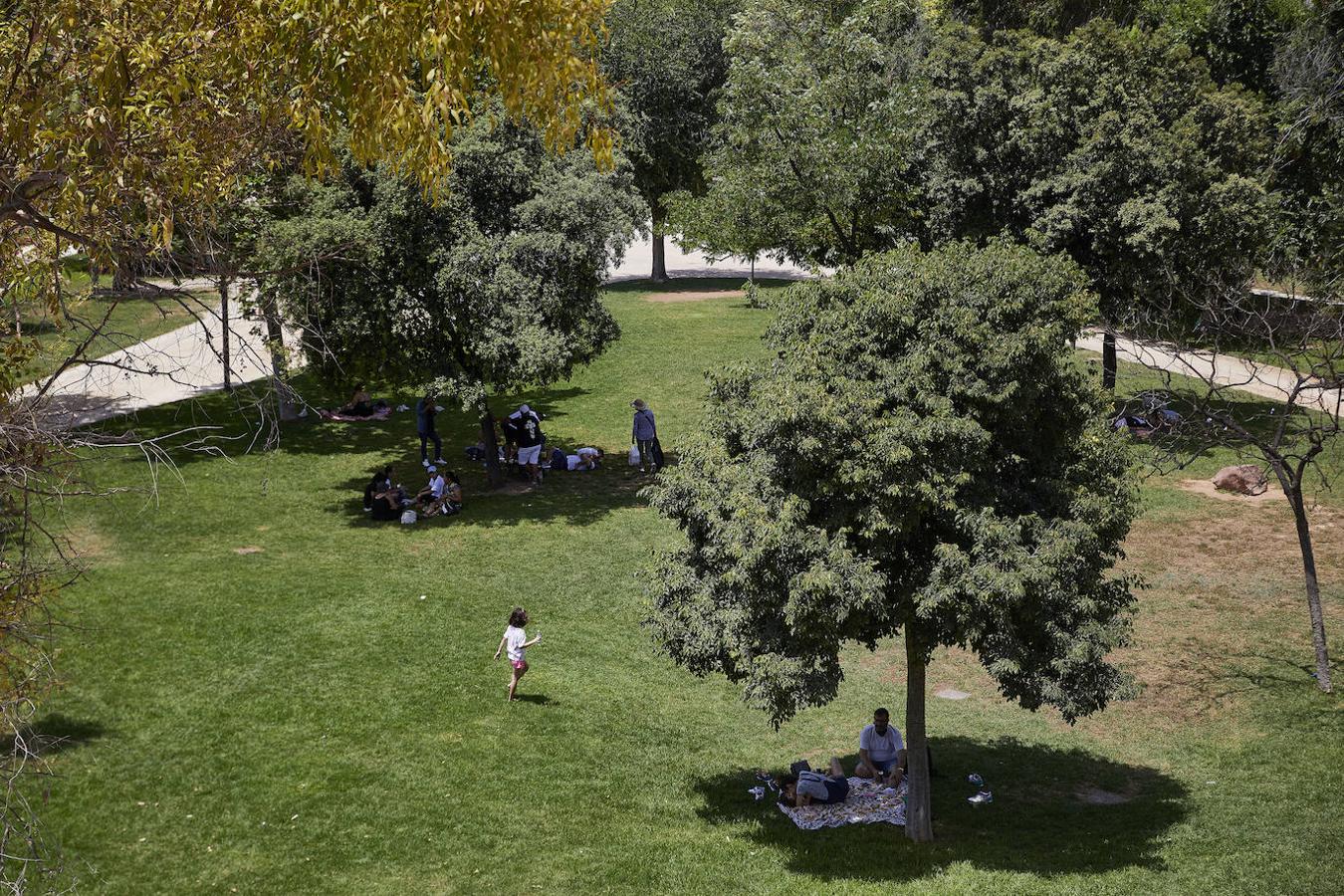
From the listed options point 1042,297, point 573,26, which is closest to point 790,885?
point 1042,297

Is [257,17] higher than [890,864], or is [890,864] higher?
[257,17]

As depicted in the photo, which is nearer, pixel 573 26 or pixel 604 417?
pixel 573 26

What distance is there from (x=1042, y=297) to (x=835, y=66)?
18197 mm

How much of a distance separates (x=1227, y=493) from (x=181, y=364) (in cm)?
2448

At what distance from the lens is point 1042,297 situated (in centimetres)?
1222

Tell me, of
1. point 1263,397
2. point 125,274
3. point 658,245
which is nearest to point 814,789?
point 125,274

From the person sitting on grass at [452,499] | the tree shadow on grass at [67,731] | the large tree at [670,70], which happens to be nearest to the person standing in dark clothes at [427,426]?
the person sitting on grass at [452,499]

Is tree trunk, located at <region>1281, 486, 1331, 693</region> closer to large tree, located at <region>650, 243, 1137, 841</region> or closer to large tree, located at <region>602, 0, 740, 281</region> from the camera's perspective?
large tree, located at <region>650, 243, 1137, 841</region>

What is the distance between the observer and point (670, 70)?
43344 millimetres

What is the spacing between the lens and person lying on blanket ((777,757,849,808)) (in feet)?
44.7

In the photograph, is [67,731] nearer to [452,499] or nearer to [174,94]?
[174,94]

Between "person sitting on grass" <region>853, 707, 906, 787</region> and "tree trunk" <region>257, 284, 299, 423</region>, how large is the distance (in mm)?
7285

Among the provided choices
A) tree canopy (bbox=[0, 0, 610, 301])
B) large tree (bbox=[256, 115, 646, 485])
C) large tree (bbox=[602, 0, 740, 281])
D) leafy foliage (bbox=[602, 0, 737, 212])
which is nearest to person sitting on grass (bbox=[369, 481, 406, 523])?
large tree (bbox=[256, 115, 646, 485])

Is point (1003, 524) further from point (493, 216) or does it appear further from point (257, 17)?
point (493, 216)
